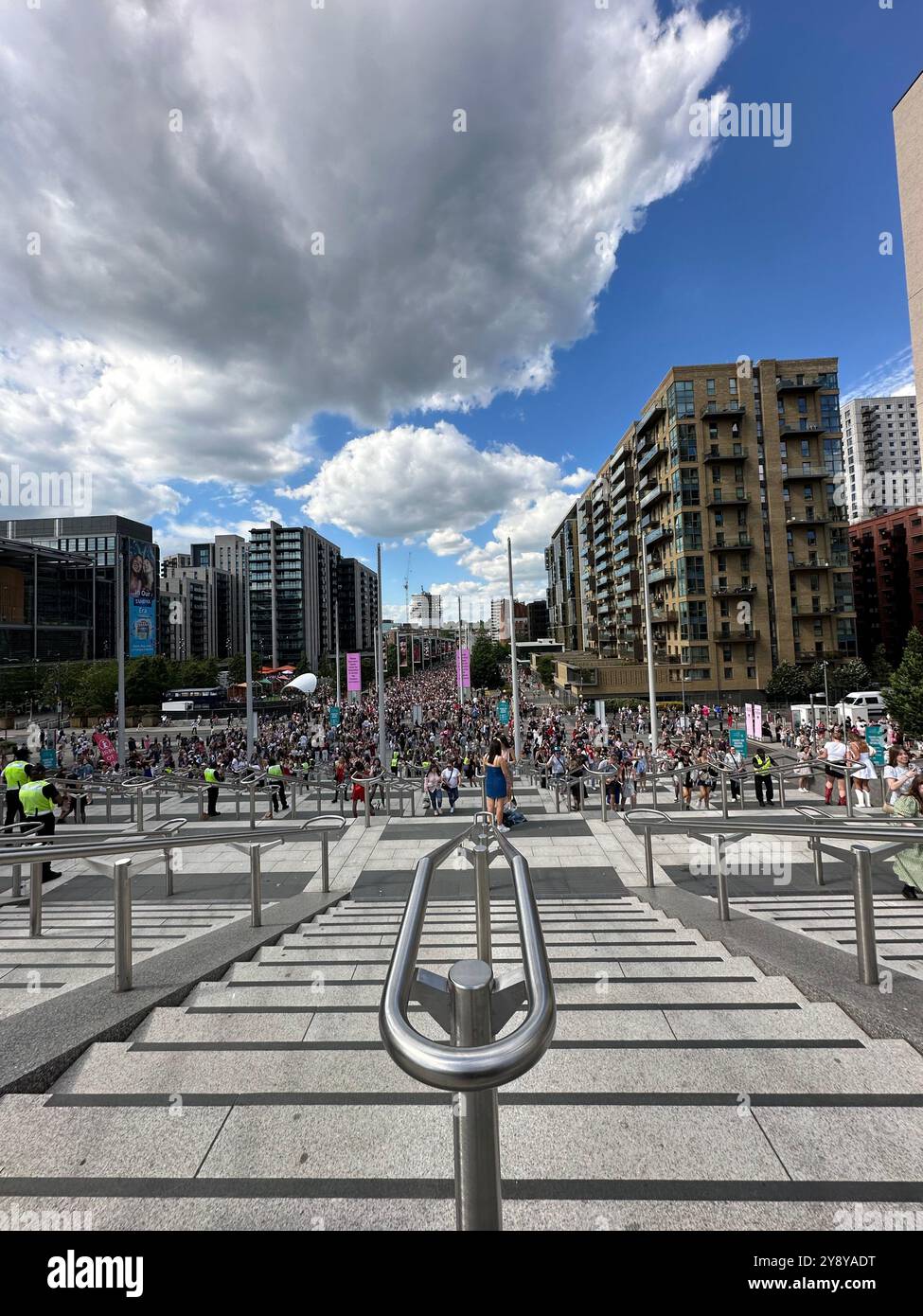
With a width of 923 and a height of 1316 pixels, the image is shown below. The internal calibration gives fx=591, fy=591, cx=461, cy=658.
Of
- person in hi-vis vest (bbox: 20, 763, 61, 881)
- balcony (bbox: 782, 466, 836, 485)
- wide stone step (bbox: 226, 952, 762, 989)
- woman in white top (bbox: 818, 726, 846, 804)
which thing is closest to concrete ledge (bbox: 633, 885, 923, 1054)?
wide stone step (bbox: 226, 952, 762, 989)

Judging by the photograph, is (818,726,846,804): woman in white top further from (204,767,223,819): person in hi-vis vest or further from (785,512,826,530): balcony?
(785,512,826,530): balcony

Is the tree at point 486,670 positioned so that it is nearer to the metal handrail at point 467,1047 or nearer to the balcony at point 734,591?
the balcony at point 734,591

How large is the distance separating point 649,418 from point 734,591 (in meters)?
22.2

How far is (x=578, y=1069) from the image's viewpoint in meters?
2.80

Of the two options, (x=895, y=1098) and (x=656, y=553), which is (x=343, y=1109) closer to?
(x=895, y=1098)

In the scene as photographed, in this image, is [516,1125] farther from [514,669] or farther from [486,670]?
[486,670]

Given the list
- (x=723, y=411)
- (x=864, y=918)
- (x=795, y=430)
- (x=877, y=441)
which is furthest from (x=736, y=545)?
(x=877, y=441)

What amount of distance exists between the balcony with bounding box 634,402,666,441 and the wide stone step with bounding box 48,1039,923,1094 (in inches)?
2647

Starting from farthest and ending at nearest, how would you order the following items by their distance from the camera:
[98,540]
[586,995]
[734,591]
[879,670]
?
[98,540]
[879,670]
[734,591]
[586,995]

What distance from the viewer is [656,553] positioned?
219ft

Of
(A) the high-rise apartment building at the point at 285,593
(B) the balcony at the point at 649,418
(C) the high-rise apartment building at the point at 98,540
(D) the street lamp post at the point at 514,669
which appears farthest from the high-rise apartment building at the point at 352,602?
(D) the street lamp post at the point at 514,669

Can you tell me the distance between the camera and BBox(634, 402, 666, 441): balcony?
62053 millimetres
